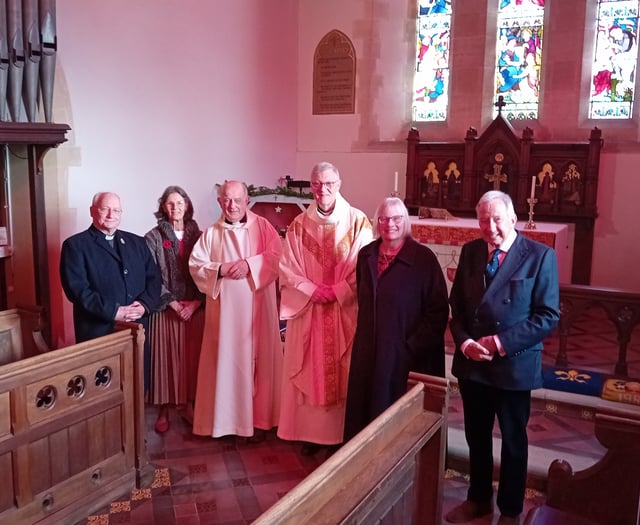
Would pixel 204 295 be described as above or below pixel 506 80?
below

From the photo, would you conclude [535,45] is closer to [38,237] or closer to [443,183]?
[443,183]

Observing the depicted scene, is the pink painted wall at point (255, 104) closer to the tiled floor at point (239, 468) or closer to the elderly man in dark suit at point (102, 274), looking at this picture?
the elderly man in dark suit at point (102, 274)

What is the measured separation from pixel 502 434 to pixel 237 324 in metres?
1.90

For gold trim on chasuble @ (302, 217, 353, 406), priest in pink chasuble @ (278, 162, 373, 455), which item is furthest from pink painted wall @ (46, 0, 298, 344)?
gold trim on chasuble @ (302, 217, 353, 406)

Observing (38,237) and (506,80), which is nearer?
(38,237)

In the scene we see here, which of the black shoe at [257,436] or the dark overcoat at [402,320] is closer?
the dark overcoat at [402,320]

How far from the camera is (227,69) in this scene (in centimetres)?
799

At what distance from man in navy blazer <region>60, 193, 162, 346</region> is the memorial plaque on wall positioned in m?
6.17

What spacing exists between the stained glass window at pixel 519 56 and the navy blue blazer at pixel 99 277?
20.1 ft

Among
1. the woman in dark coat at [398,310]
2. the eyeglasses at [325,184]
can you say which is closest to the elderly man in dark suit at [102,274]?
the eyeglasses at [325,184]

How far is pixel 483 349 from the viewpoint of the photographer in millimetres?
2975

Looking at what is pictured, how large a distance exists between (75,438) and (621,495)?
8.47 feet

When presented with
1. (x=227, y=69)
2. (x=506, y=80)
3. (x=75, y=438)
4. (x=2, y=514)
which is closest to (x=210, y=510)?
(x=75, y=438)

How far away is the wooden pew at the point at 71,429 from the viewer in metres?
2.98
